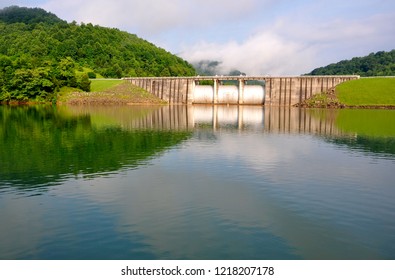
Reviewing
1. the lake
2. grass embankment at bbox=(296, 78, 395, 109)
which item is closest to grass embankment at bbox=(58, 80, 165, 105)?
grass embankment at bbox=(296, 78, 395, 109)

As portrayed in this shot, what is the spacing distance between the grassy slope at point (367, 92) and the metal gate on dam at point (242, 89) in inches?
173

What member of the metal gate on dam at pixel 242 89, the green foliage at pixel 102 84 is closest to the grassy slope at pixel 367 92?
the metal gate on dam at pixel 242 89

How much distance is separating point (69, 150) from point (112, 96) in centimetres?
10659

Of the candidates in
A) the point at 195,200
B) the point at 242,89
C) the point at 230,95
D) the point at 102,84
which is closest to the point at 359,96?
the point at 242,89

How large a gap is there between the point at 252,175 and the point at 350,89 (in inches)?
4392

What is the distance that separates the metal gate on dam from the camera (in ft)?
444

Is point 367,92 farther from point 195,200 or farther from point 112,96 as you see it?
point 195,200

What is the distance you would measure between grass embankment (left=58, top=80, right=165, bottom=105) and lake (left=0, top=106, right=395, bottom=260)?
99.0m

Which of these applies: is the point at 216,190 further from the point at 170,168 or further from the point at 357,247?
the point at 357,247

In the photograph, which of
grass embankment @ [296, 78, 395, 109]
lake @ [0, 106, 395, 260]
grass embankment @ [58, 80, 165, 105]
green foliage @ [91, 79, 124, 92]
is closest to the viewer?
lake @ [0, 106, 395, 260]

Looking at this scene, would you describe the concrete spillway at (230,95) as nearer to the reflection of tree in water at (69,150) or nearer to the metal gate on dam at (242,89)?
the metal gate on dam at (242,89)

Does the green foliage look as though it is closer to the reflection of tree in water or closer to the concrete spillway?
the concrete spillway

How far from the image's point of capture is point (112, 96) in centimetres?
14575

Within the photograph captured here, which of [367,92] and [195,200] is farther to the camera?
[367,92]
